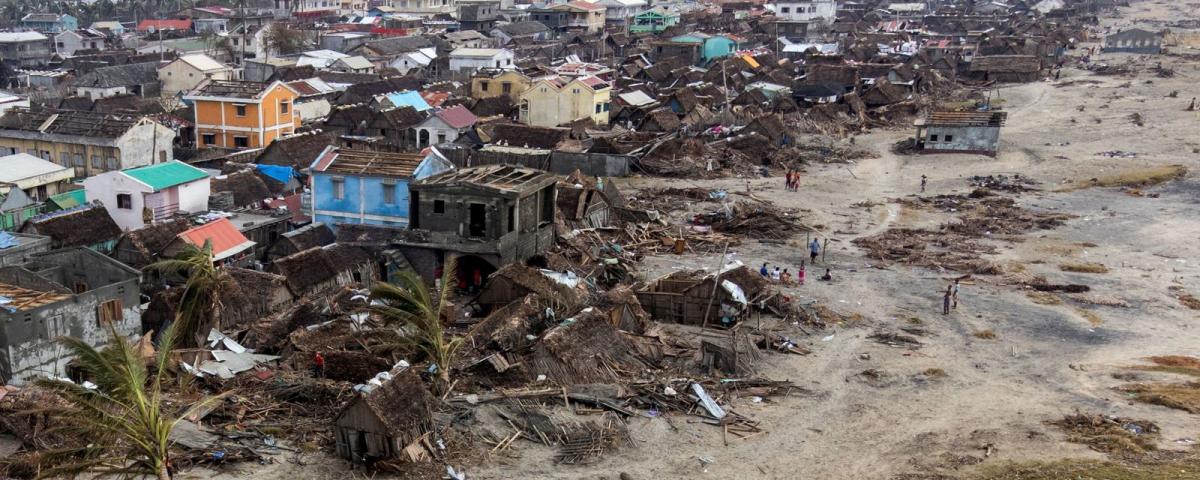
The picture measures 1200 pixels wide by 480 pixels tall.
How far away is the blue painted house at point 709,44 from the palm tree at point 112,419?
75.7m

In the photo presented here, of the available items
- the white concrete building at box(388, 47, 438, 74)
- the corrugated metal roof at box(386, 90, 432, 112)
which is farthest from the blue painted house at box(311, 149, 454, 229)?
the white concrete building at box(388, 47, 438, 74)

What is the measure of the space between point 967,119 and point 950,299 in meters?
26.6

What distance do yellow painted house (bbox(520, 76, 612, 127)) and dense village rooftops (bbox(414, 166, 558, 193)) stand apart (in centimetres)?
2615

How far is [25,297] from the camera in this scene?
943 inches

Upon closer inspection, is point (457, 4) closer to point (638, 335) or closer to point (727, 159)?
point (727, 159)

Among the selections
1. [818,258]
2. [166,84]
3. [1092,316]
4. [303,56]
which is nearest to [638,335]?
[818,258]

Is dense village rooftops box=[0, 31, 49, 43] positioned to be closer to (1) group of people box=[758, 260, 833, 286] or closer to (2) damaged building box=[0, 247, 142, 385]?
(2) damaged building box=[0, 247, 142, 385]

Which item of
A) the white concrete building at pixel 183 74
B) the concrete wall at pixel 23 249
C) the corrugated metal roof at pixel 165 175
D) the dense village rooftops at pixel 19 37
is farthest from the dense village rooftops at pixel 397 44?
the concrete wall at pixel 23 249

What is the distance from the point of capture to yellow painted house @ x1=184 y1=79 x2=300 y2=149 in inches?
1959

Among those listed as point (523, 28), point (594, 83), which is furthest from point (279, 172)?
point (523, 28)

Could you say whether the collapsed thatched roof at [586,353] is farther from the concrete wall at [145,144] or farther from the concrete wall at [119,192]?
the concrete wall at [145,144]

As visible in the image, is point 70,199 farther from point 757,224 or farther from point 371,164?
point 757,224

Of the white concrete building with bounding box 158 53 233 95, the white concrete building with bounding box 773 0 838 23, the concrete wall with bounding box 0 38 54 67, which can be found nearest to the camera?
the white concrete building with bounding box 158 53 233 95

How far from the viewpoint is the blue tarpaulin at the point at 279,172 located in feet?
139
